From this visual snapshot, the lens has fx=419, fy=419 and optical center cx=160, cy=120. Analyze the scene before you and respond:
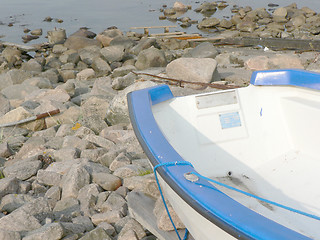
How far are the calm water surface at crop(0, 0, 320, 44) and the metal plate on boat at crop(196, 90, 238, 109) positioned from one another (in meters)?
15.2

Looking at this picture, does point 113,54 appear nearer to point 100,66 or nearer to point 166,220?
point 100,66

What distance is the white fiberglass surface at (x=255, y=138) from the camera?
366 centimetres

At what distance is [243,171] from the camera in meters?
3.82

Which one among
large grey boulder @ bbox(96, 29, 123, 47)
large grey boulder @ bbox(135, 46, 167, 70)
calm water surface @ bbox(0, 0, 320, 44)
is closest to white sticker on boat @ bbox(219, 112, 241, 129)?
large grey boulder @ bbox(135, 46, 167, 70)

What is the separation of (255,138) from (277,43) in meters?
9.62

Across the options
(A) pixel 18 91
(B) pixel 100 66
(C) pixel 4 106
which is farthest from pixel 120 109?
(B) pixel 100 66

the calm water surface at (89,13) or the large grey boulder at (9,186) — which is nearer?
the large grey boulder at (9,186)

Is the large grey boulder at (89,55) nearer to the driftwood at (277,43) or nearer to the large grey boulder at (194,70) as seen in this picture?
the driftwood at (277,43)

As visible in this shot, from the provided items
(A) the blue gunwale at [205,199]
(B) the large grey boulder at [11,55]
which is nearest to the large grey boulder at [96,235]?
(A) the blue gunwale at [205,199]

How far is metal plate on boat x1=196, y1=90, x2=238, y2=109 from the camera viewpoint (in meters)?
3.83

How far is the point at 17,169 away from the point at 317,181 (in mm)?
3079

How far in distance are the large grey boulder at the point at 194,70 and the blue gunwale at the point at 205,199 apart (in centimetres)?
383

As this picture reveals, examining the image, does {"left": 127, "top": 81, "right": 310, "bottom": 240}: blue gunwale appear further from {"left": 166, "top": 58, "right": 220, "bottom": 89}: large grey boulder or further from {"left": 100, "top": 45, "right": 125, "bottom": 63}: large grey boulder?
{"left": 100, "top": 45, "right": 125, "bottom": 63}: large grey boulder


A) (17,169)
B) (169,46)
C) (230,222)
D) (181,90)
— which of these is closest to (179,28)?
(169,46)
